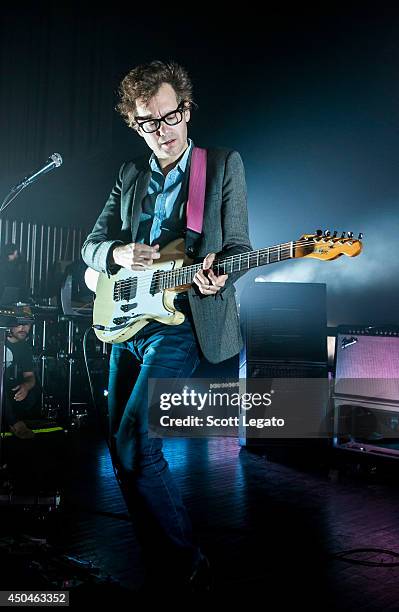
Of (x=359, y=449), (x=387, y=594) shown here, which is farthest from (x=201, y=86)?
(x=387, y=594)

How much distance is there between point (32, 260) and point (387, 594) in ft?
26.5

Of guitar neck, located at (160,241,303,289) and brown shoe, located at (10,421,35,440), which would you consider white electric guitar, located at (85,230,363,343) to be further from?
brown shoe, located at (10,421,35,440)

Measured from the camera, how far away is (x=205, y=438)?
6199 mm

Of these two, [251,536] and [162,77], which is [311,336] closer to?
[251,536]

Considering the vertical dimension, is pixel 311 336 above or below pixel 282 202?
below

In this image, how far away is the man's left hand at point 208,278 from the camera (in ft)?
6.70

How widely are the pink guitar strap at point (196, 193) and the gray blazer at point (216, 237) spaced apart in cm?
2

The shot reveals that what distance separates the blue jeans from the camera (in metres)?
2.08

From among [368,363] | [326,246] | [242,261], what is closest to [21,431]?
[368,363]

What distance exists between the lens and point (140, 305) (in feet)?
7.30

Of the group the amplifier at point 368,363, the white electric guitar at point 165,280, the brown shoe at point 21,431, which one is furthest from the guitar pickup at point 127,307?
the brown shoe at point 21,431

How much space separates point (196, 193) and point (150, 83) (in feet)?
1.49

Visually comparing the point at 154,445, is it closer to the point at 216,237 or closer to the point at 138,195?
the point at 216,237

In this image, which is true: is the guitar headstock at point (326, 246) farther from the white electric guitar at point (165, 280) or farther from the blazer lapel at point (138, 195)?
the blazer lapel at point (138, 195)
